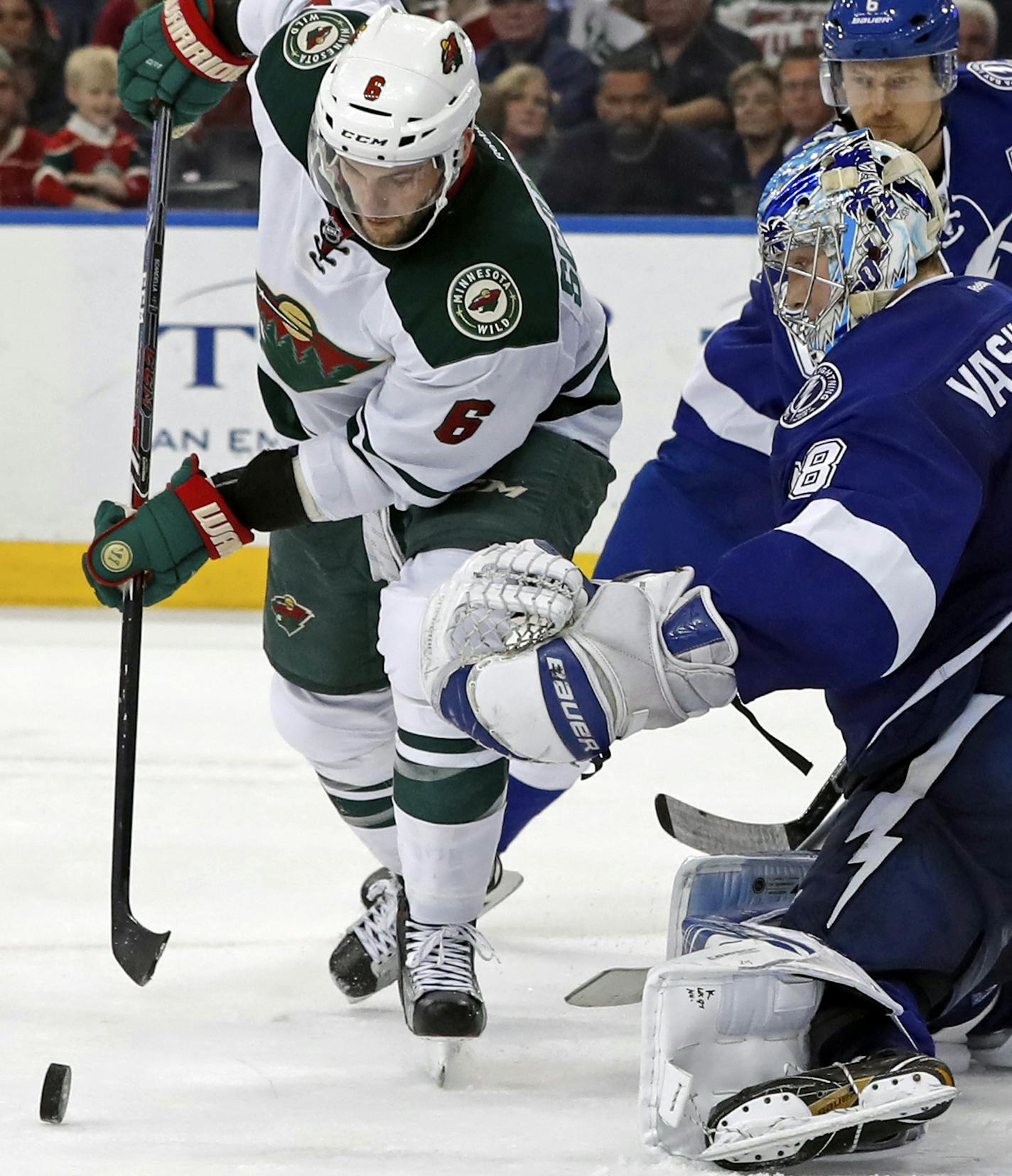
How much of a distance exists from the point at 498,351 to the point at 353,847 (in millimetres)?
1131

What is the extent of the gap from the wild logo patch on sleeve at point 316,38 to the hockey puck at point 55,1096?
1.13 meters

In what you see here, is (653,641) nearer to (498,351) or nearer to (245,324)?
(498,351)

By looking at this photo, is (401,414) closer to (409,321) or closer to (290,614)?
(409,321)

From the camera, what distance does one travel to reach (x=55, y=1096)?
6.03 ft

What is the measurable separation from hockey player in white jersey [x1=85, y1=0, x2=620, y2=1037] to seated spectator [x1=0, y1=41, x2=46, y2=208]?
265 centimetres

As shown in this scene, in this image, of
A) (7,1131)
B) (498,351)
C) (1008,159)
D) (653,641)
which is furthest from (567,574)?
(1008,159)

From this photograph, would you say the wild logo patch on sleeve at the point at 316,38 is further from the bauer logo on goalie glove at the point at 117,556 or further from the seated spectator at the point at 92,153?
the seated spectator at the point at 92,153

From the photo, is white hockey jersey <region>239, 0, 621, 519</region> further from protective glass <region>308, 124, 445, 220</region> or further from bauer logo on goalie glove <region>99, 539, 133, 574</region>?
bauer logo on goalie glove <region>99, 539, 133, 574</region>

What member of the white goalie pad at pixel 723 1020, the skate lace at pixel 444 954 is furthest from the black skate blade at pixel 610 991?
the white goalie pad at pixel 723 1020

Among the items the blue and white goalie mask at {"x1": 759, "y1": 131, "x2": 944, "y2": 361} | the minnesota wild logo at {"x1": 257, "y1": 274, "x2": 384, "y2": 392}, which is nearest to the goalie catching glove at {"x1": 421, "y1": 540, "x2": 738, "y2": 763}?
the blue and white goalie mask at {"x1": 759, "y1": 131, "x2": 944, "y2": 361}

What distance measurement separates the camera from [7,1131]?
183cm

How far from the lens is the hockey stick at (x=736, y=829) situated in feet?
8.05

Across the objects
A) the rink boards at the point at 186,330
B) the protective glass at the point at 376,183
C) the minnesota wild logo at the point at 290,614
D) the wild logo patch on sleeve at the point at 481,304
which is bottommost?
the rink boards at the point at 186,330

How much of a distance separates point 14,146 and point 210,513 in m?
3.07
